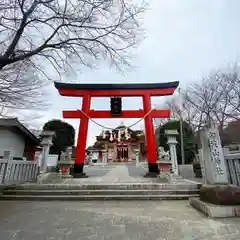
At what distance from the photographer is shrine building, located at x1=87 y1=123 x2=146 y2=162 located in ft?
122

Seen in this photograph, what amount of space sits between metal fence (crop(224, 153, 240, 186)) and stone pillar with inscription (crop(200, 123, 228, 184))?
5.52 ft

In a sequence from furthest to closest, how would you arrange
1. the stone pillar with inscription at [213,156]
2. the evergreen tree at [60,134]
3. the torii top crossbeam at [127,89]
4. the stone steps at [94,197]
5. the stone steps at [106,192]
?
1. the evergreen tree at [60,134]
2. the torii top crossbeam at [127,89]
3. the stone steps at [106,192]
4. the stone steps at [94,197]
5. the stone pillar with inscription at [213,156]

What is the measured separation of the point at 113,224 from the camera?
3.72 meters

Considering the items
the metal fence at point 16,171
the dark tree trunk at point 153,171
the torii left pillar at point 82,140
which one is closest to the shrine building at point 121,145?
the torii left pillar at point 82,140

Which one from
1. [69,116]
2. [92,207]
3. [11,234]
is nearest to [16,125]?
[69,116]

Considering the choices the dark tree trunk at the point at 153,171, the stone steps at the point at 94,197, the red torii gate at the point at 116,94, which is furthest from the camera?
the red torii gate at the point at 116,94

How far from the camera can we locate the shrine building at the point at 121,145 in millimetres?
37125

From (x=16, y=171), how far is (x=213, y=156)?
7.77 m

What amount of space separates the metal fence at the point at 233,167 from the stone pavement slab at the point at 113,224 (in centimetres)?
245

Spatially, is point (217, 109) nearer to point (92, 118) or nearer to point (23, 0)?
point (92, 118)

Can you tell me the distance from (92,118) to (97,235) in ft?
27.9

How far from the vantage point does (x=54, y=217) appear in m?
4.22

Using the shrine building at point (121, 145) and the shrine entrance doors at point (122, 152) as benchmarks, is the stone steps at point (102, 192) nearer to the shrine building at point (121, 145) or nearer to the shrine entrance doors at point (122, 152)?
the shrine building at point (121, 145)

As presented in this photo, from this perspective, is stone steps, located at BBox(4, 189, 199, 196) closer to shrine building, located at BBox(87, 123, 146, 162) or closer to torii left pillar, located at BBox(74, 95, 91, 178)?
torii left pillar, located at BBox(74, 95, 91, 178)
